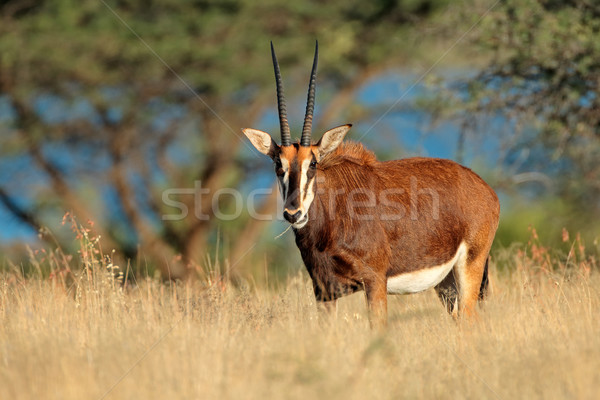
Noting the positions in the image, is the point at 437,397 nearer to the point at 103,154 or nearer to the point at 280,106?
the point at 280,106

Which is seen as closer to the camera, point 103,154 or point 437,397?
point 437,397

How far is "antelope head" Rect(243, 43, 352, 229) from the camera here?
7.79 m

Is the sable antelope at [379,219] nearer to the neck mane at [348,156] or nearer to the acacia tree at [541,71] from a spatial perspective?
the neck mane at [348,156]

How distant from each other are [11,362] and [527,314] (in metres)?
5.21

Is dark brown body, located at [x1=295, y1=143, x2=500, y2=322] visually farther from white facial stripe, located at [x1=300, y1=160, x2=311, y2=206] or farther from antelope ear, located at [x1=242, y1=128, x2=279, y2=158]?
antelope ear, located at [x1=242, y1=128, x2=279, y2=158]

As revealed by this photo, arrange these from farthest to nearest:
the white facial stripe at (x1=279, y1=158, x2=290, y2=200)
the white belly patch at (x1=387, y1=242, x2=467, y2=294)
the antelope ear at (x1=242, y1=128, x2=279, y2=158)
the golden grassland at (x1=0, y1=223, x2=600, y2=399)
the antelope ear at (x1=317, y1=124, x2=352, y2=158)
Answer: the antelope ear at (x1=242, y1=128, x2=279, y2=158), the antelope ear at (x1=317, y1=124, x2=352, y2=158), the white belly patch at (x1=387, y1=242, x2=467, y2=294), the white facial stripe at (x1=279, y1=158, x2=290, y2=200), the golden grassland at (x1=0, y1=223, x2=600, y2=399)

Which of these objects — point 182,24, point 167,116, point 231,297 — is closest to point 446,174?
point 231,297

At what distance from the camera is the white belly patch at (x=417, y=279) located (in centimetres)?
831

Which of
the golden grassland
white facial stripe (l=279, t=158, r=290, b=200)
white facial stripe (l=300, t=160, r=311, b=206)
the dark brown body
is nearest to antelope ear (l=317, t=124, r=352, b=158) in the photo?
the dark brown body

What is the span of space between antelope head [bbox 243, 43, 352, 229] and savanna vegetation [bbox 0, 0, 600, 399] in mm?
1066

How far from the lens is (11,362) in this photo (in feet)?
20.0

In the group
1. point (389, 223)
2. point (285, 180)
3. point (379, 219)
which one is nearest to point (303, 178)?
point (285, 180)

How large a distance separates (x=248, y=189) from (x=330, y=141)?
12814 millimetres

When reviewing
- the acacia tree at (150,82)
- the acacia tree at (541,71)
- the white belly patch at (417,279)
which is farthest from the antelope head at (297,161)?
the acacia tree at (150,82)
